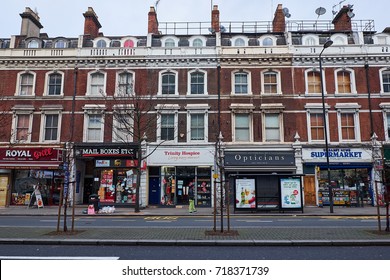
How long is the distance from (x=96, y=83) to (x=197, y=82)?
851 centimetres

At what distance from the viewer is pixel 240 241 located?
28.5ft

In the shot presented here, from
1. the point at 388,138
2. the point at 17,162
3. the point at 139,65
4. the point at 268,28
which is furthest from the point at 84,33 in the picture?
the point at 388,138

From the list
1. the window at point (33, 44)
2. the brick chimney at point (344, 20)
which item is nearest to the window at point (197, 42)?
the brick chimney at point (344, 20)

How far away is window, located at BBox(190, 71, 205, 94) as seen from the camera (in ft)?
82.9

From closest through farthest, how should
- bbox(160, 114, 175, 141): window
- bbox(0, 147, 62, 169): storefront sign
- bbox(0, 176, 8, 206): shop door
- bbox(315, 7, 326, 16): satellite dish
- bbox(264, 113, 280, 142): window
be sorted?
bbox(0, 147, 62, 169): storefront sign → bbox(0, 176, 8, 206): shop door → bbox(264, 113, 280, 142): window → bbox(160, 114, 175, 141): window → bbox(315, 7, 326, 16): satellite dish

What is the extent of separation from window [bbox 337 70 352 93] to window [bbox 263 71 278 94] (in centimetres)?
506

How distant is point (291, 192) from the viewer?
759 inches

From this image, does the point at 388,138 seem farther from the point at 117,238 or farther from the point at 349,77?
the point at 117,238

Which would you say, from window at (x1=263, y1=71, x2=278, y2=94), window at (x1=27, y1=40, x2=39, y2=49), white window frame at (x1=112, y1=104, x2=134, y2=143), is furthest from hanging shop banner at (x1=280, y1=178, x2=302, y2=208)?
window at (x1=27, y1=40, x2=39, y2=49)

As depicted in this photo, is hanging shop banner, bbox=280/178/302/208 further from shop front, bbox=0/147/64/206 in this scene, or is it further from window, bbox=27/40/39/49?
window, bbox=27/40/39/49

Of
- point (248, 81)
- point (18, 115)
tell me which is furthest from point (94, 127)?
point (248, 81)

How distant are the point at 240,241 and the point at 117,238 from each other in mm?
3699

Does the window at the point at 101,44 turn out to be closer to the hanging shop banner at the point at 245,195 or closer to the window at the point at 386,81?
the hanging shop banner at the point at 245,195

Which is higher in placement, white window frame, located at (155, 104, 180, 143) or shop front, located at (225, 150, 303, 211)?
white window frame, located at (155, 104, 180, 143)
